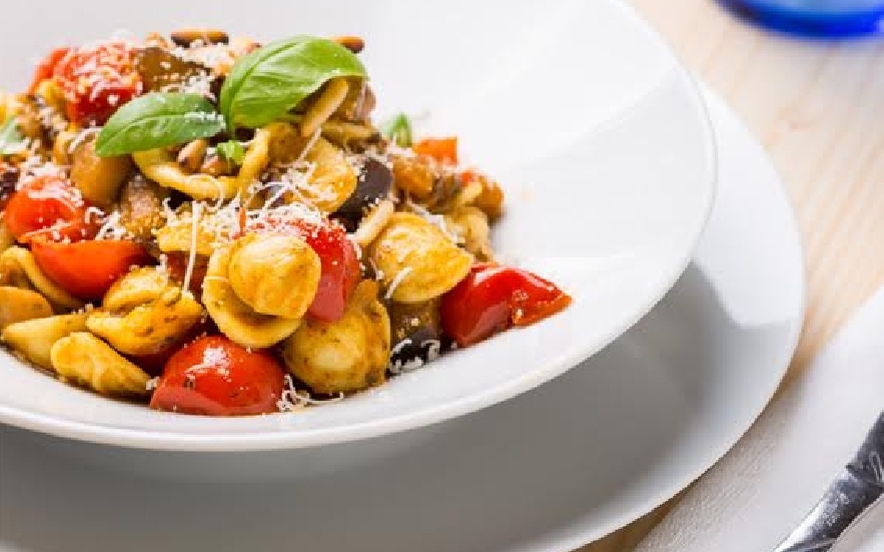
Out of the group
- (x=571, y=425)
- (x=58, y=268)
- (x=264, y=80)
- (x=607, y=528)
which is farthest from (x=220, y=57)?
(x=607, y=528)

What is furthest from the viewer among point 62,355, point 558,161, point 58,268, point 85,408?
point 558,161

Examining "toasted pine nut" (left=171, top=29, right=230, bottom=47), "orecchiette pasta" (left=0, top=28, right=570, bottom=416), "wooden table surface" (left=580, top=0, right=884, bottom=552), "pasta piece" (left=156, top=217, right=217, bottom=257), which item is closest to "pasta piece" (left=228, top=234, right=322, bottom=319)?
"orecchiette pasta" (left=0, top=28, right=570, bottom=416)

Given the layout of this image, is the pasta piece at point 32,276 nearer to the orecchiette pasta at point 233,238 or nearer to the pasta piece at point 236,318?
the orecchiette pasta at point 233,238

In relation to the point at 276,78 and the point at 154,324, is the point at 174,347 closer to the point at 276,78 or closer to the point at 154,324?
the point at 154,324

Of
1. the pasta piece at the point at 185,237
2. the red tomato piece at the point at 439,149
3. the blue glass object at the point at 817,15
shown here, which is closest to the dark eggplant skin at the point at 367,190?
the pasta piece at the point at 185,237

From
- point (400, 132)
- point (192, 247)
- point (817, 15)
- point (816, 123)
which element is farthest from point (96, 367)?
point (817, 15)

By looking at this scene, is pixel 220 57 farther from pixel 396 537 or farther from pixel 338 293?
pixel 396 537

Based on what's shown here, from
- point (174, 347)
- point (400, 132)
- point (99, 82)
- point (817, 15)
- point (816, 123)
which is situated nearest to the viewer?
point (174, 347)
